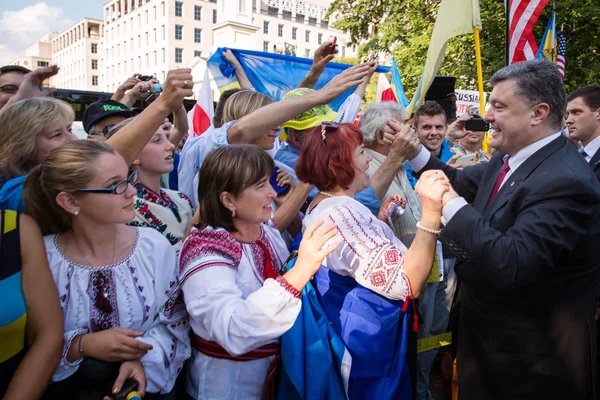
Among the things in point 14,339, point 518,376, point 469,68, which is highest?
point 469,68

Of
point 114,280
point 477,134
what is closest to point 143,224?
point 114,280

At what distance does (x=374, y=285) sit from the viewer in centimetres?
189

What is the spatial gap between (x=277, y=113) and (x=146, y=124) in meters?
0.76

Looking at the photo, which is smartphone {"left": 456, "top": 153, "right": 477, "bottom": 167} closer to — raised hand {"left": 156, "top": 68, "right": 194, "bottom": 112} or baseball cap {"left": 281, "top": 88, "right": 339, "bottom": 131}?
baseball cap {"left": 281, "top": 88, "right": 339, "bottom": 131}

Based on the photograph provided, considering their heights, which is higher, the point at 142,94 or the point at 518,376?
the point at 142,94

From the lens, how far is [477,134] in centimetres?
529

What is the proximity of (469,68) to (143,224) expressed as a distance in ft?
48.0

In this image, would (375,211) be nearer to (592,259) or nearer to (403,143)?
(403,143)

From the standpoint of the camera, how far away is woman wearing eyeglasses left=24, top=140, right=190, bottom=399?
167 centimetres

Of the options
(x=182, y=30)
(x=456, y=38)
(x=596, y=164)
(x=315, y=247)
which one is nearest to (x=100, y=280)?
(x=315, y=247)

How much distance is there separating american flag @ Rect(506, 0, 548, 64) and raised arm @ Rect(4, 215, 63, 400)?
5559mm

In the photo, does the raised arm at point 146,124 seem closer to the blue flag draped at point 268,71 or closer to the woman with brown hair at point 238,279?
the woman with brown hair at point 238,279

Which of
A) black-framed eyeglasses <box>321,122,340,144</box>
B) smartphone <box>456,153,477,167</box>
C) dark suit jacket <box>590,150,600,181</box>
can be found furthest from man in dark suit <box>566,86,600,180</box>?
black-framed eyeglasses <box>321,122,340,144</box>

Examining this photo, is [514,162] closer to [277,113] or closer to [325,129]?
[325,129]
